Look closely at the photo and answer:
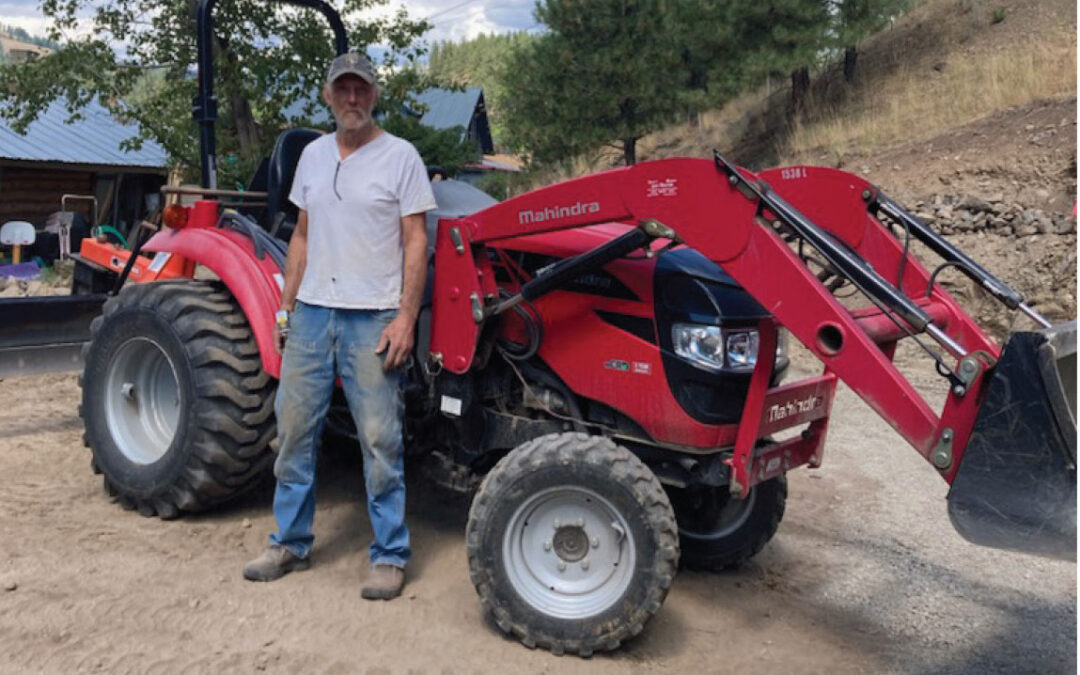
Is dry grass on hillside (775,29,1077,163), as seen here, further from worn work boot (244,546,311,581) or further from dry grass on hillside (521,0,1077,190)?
worn work boot (244,546,311,581)

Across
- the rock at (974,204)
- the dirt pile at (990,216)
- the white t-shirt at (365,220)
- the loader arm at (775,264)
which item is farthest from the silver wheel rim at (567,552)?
the rock at (974,204)

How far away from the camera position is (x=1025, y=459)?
2.82 meters

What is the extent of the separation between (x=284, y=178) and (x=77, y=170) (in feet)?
66.6

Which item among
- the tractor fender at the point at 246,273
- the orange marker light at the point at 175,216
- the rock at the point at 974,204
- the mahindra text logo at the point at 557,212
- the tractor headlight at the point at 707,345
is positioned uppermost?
the rock at the point at 974,204

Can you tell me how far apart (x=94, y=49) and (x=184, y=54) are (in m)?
1.32

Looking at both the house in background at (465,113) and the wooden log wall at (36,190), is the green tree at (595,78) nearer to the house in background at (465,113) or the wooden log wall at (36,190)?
the wooden log wall at (36,190)

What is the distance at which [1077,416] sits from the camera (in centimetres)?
292

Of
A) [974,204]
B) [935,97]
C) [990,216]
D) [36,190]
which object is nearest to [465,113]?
[36,190]

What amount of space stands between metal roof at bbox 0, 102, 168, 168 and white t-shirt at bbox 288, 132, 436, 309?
17.2 meters

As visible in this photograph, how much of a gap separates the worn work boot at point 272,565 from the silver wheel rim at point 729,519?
1.58 m

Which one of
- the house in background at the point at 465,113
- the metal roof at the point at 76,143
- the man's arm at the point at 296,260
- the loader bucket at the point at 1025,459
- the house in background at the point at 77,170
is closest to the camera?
the loader bucket at the point at 1025,459

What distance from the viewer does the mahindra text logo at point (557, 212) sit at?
3511 millimetres

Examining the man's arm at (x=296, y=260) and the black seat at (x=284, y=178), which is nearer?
the man's arm at (x=296, y=260)

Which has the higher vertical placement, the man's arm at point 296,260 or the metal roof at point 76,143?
the metal roof at point 76,143
